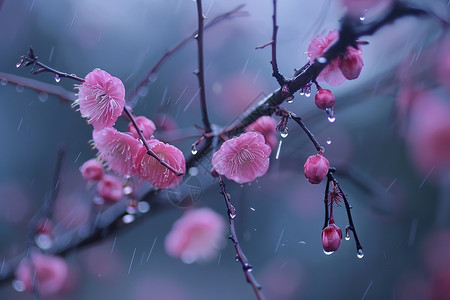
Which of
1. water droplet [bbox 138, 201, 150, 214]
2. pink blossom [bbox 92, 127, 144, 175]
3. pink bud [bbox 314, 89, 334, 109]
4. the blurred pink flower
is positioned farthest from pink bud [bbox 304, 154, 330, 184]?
the blurred pink flower

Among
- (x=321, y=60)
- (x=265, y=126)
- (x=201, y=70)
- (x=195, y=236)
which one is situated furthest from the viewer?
(x=195, y=236)

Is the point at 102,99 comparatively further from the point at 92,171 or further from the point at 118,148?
the point at 92,171

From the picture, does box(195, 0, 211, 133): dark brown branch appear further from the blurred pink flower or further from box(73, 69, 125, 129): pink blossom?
the blurred pink flower

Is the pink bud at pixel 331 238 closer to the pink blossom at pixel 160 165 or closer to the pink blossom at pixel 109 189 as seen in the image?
the pink blossom at pixel 160 165

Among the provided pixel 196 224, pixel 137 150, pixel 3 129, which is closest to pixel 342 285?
pixel 196 224

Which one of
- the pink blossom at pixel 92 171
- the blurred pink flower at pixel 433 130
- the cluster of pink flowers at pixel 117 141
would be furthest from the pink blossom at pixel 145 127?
the blurred pink flower at pixel 433 130

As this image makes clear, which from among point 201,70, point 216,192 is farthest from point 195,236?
point 201,70

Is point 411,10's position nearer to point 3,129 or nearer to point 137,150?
point 137,150
